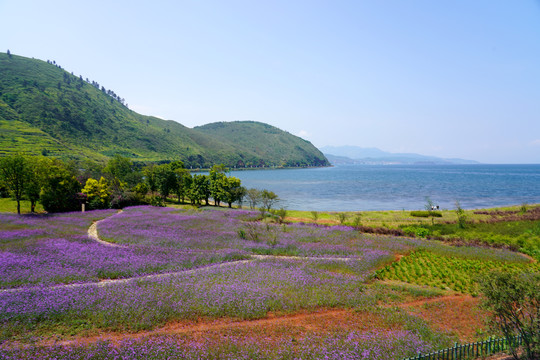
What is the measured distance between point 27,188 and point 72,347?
4678cm

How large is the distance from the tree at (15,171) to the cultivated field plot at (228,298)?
19.6 m

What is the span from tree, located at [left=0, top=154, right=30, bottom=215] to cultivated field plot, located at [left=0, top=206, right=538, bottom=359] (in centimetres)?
1964

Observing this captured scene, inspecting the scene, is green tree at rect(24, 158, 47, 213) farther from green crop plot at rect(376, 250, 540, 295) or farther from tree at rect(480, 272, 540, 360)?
tree at rect(480, 272, 540, 360)

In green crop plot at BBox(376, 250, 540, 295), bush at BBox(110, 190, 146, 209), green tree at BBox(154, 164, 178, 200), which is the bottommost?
green crop plot at BBox(376, 250, 540, 295)

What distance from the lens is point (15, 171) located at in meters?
43.2

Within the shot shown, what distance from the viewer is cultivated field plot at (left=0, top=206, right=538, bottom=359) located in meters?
12.1

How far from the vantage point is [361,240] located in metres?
34.2

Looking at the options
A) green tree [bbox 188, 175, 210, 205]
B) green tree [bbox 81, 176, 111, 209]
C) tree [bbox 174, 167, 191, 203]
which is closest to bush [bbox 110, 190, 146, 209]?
green tree [bbox 81, 176, 111, 209]

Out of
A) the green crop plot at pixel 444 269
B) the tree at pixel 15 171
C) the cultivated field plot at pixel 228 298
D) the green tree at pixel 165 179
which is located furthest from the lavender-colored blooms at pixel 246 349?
the green tree at pixel 165 179

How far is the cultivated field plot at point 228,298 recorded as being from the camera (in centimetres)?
1206

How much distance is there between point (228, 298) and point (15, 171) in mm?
47877

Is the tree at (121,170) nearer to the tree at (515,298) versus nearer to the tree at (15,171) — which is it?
the tree at (15,171)

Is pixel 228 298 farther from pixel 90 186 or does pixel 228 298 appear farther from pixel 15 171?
pixel 90 186

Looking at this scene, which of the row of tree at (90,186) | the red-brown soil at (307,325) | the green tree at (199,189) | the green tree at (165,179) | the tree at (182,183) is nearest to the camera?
the red-brown soil at (307,325)
